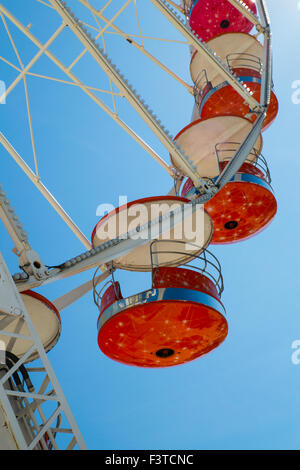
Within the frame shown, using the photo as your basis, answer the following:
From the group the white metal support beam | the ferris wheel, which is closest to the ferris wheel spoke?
the ferris wheel

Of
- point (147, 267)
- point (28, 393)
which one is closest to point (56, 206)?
point (147, 267)

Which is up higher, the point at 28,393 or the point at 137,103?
the point at 137,103

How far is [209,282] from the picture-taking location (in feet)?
38.1

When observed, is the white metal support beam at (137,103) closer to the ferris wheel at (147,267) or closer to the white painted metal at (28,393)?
the ferris wheel at (147,267)

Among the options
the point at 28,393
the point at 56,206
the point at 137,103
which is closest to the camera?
the point at 28,393

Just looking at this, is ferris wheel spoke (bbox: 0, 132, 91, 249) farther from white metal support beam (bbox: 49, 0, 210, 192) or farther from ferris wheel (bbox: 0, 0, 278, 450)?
white metal support beam (bbox: 49, 0, 210, 192)

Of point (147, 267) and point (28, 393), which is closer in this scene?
point (28, 393)

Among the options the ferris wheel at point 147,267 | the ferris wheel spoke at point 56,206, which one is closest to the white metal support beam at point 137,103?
the ferris wheel at point 147,267

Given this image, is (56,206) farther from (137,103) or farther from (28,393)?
(28,393)
